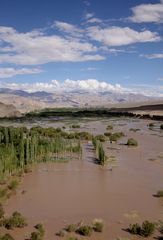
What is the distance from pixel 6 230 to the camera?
582 inches

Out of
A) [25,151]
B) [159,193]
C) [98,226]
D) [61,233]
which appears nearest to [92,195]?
[159,193]

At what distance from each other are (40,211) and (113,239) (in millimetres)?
4379

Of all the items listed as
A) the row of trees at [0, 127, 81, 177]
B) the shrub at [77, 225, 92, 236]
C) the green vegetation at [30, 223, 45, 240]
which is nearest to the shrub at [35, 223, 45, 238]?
the green vegetation at [30, 223, 45, 240]

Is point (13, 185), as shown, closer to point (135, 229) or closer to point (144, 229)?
point (135, 229)

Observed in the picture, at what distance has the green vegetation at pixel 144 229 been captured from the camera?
14.4 m

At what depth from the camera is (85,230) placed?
1441cm

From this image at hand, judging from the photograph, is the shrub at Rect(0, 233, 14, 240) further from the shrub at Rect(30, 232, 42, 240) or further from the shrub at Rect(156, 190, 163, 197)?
the shrub at Rect(156, 190, 163, 197)

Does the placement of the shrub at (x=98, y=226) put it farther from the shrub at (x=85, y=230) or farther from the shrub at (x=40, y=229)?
the shrub at (x=40, y=229)

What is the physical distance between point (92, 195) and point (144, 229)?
232 inches

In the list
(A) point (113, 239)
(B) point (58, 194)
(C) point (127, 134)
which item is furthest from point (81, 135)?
(A) point (113, 239)

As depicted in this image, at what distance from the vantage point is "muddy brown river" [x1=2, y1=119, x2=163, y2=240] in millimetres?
16125

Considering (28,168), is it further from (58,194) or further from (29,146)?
(58,194)

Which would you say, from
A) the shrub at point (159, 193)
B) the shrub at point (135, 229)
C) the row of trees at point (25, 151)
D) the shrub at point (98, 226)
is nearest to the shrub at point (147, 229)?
the shrub at point (135, 229)

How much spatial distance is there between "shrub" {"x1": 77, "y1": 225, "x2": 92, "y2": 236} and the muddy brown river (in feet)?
0.80
